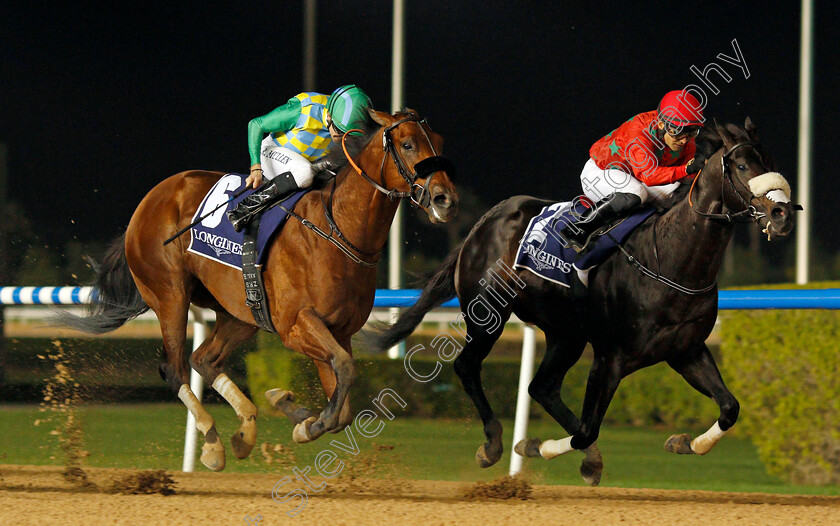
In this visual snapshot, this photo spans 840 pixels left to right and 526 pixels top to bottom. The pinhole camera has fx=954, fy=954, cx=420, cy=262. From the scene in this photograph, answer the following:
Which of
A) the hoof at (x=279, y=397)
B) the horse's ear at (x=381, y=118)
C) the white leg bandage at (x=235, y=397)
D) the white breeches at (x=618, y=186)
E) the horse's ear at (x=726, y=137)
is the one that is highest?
the horse's ear at (x=726, y=137)

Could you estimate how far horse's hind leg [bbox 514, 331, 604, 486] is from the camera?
12.6 feet

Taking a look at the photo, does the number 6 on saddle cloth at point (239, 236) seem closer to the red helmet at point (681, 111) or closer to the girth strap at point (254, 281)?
the girth strap at point (254, 281)

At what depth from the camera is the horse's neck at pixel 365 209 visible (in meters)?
3.33

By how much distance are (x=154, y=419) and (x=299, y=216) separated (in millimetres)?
2835

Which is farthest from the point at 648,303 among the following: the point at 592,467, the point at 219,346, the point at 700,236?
the point at 219,346

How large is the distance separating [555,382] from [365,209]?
1.20 m

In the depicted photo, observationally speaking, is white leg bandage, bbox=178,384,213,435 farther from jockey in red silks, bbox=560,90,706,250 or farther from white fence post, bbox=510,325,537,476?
jockey in red silks, bbox=560,90,706,250

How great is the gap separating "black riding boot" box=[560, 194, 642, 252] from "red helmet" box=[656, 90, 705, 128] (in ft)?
1.10

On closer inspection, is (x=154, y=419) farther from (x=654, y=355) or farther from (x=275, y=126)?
(x=654, y=355)

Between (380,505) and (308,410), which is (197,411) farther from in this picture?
(380,505)

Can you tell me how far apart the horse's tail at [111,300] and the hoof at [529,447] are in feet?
5.87

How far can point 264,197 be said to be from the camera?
361cm

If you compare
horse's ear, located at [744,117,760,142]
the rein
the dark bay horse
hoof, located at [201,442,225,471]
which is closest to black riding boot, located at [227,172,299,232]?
hoof, located at [201,442,225,471]

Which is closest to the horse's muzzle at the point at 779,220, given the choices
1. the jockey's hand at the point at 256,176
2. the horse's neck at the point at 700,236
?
the horse's neck at the point at 700,236
